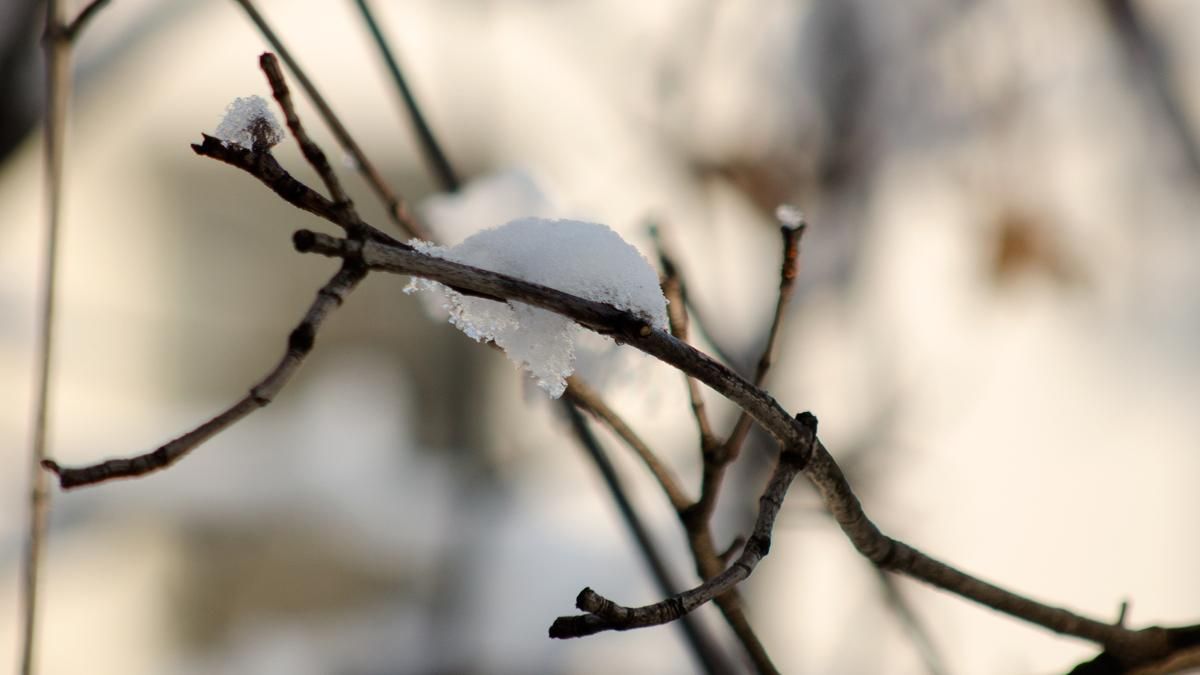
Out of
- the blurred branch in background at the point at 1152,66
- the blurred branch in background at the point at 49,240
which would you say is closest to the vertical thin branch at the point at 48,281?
the blurred branch in background at the point at 49,240

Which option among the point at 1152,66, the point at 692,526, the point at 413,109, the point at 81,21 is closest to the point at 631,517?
the point at 692,526

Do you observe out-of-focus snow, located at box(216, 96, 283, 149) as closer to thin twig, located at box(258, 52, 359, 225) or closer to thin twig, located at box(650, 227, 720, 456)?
thin twig, located at box(258, 52, 359, 225)

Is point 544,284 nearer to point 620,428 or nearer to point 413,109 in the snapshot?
point 620,428

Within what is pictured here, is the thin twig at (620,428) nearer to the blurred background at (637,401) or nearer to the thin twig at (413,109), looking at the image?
the thin twig at (413,109)

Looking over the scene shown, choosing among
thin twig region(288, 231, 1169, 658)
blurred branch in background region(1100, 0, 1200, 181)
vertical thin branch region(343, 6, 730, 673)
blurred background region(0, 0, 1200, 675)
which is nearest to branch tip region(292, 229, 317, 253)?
thin twig region(288, 231, 1169, 658)

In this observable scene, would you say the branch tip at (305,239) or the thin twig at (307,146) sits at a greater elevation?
the thin twig at (307,146)

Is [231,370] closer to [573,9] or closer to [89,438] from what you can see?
[89,438]
